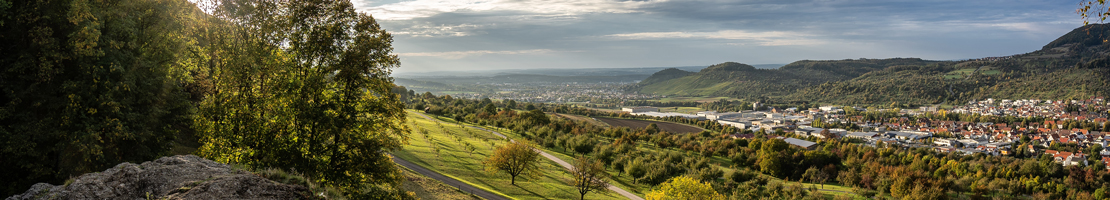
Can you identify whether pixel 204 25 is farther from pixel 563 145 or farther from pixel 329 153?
pixel 563 145

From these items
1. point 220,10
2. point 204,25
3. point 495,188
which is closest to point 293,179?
point 220,10

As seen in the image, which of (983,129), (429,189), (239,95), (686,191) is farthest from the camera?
(983,129)

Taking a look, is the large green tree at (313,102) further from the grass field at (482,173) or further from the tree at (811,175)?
the tree at (811,175)

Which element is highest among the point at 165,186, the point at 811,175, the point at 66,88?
the point at 66,88

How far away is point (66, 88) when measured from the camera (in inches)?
566

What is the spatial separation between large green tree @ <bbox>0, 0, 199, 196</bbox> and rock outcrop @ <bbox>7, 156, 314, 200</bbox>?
7457 millimetres

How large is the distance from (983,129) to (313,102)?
420 feet

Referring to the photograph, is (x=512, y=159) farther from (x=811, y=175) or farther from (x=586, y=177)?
(x=811, y=175)

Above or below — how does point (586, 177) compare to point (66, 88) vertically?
below

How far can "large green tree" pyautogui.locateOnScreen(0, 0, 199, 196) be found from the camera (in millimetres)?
14023

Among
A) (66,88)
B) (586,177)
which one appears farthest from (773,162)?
(66,88)

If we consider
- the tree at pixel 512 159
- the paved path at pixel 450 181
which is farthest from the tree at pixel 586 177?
the paved path at pixel 450 181

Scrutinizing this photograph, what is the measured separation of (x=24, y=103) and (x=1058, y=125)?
15159cm

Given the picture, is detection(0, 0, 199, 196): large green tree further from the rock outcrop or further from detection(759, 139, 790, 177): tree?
detection(759, 139, 790, 177): tree
